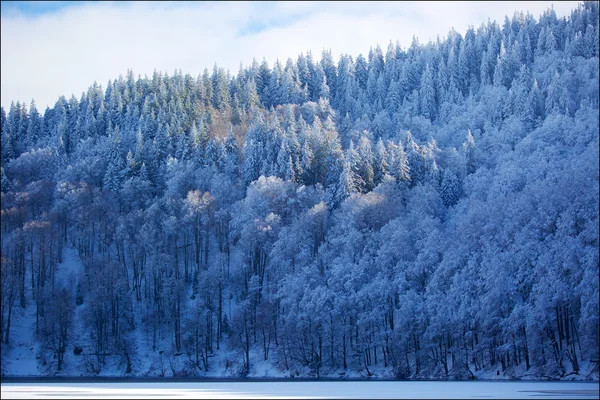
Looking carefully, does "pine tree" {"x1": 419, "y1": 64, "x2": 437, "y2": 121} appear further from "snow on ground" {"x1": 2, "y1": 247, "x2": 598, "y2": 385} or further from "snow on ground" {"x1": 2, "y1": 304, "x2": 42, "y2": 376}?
"snow on ground" {"x1": 2, "y1": 304, "x2": 42, "y2": 376}

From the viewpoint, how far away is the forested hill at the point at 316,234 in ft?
199

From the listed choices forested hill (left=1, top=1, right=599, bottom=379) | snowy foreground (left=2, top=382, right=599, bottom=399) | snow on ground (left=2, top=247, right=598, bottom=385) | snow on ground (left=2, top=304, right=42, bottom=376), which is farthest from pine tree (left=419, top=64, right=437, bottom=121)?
snowy foreground (left=2, top=382, right=599, bottom=399)

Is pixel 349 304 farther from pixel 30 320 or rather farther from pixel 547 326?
pixel 30 320

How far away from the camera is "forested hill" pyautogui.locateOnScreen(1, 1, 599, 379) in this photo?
199ft

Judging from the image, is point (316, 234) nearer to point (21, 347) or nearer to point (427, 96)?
point (21, 347)

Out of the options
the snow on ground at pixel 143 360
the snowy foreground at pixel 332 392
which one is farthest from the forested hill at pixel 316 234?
the snowy foreground at pixel 332 392

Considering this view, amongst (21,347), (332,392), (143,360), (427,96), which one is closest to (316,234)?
(143,360)

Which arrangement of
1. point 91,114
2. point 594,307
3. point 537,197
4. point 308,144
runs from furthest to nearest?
point 91,114, point 308,144, point 537,197, point 594,307

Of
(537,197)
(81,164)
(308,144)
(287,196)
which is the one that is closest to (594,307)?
(537,197)

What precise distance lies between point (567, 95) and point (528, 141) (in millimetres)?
19140

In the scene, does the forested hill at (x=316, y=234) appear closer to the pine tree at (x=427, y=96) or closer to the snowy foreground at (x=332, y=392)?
the pine tree at (x=427, y=96)

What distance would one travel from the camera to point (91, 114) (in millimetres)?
129125

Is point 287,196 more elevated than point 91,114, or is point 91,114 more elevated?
point 91,114

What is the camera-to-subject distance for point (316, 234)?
82.2 meters
